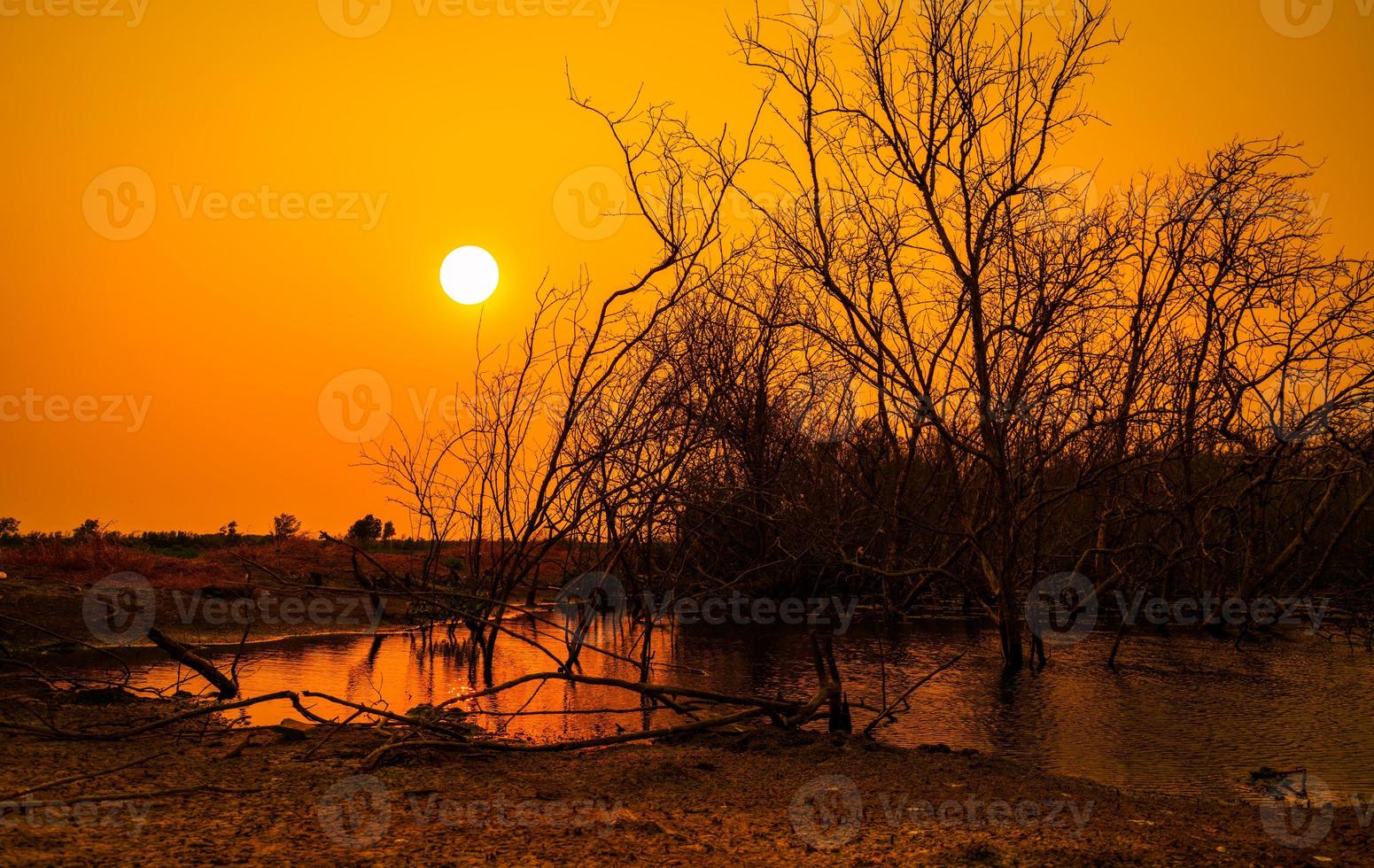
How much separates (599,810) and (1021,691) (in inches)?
236

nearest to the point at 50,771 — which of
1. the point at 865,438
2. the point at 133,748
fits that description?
the point at 133,748

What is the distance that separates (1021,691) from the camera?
1025 centimetres

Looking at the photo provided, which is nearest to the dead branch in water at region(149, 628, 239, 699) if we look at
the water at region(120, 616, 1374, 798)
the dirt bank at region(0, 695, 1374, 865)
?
the water at region(120, 616, 1374, 798)

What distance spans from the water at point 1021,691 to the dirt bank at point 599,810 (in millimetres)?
742

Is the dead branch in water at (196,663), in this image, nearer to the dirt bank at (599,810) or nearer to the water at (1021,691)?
the water at (1021,691)

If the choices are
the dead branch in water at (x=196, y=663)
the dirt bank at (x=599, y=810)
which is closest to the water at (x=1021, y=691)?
the dead branch in water at (x=196, y=663)

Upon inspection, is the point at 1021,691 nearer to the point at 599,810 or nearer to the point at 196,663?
the point at 599,810

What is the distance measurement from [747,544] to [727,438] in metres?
2.51

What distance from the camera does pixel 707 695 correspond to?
7254mm

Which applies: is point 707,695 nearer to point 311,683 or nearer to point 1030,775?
point 1030,775

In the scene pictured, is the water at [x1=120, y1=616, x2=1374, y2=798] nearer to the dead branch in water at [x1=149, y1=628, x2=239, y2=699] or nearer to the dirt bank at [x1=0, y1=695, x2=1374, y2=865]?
the dead branch in water at [x1=149, y1=628, x2=239, y2=699]

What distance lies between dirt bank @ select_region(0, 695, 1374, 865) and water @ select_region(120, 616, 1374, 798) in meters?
0.74

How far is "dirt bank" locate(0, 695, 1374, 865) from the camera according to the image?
475 cm

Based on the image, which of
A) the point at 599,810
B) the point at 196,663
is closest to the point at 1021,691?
the point at 599,810
